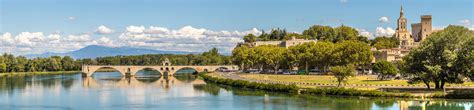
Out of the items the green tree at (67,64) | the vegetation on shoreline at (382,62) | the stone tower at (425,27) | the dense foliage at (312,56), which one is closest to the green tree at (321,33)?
the vegetation on shoreline at (382,62)

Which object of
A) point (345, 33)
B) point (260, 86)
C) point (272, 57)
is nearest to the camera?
point (260, 86)

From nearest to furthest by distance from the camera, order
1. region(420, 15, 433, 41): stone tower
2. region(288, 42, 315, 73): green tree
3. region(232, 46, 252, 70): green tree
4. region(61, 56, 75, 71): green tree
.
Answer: region(288, 42, 315, 73): green tree
region(232, 46, 252, 70): green tree
region(420, 15, 433, 41): stone tower
region(61, 56, 75, 71): green tree

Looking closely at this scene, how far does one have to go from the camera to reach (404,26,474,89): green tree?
161ft

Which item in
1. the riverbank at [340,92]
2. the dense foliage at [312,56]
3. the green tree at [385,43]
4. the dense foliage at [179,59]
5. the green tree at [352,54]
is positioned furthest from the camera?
the dense foliage at [179,59]

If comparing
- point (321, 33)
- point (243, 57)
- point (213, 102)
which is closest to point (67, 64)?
point (321, 33)

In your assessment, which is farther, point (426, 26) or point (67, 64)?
point (67, 64)

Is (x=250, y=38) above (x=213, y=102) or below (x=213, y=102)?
above

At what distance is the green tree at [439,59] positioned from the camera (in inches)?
1927

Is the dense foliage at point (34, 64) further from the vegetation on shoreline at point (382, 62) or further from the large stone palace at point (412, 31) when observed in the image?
the large stone palace at point (412, 31)

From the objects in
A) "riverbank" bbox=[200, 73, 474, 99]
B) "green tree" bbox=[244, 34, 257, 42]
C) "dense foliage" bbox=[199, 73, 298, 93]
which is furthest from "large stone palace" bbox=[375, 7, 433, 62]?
"riverbank" bbox=[200, 73, 474, 99]

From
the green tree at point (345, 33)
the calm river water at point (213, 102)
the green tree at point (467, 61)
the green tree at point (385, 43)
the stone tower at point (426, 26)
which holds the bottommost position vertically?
the calm river water at point (213, 102)

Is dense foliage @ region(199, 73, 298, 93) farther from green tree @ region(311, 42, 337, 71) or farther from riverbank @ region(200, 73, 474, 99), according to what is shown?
green tree @ region(311, 42, 337, 71)

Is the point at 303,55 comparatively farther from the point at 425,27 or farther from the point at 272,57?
the point at 425,27

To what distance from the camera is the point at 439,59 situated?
165 feet
